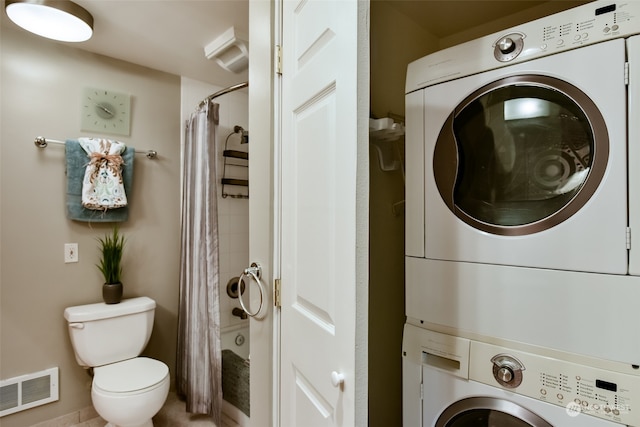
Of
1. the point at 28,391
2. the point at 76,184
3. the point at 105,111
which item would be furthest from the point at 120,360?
the point at 105,111

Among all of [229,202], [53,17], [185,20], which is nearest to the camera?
[53,17]

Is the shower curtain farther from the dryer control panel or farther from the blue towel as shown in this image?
the dryer control panel

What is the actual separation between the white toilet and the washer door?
1445 mm

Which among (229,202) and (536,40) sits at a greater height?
(536,40)

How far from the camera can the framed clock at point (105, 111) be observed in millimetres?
2055

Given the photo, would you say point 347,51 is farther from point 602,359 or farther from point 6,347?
Result: point 6,347

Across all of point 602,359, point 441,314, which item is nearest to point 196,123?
point 441,314

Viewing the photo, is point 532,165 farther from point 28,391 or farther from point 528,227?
point 28,391

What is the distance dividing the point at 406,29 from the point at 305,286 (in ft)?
5.00

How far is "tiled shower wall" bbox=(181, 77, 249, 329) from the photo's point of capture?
2520mm

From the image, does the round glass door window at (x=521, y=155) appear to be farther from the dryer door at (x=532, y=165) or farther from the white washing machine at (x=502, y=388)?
the white washing machine at (x=502, y=388)

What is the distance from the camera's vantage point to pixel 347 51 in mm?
690

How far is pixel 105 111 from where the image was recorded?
6.93ft

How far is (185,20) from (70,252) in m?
1.51
